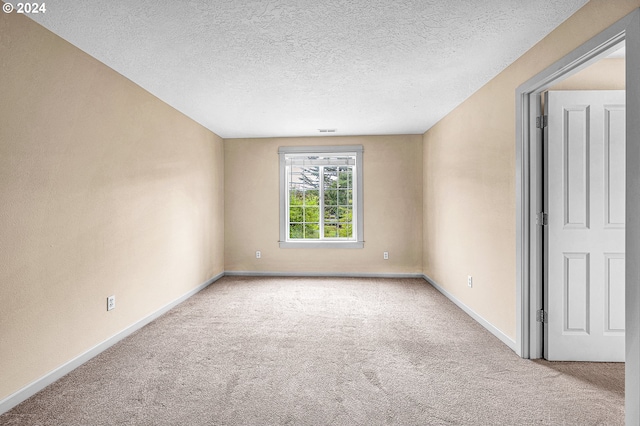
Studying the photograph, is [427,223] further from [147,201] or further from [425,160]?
[147,201]

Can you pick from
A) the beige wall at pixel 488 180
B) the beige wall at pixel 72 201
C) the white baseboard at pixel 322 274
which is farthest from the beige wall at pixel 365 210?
the beige wall at pixel 72 201

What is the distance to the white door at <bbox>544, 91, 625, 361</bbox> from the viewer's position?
2.41 m

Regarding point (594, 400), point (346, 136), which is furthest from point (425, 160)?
point (594, 400)

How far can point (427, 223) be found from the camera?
523cm

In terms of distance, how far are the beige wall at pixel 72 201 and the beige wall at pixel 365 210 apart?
5.89 feet

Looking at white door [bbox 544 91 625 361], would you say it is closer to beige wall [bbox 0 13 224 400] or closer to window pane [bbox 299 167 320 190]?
beige wall [bbox 0 13 224 400]

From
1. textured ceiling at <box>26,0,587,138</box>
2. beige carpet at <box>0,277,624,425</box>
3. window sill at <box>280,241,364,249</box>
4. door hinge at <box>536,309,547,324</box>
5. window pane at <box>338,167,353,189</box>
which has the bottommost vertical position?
beige carpet at <box>0,277,624,425</box>

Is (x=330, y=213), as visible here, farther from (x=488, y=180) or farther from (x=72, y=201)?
(x=72, y=201)

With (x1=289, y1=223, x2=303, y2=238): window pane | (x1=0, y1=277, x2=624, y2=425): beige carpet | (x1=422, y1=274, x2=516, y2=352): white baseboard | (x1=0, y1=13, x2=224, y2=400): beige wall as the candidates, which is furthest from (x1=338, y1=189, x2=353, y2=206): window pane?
(x1=0, y1=13, x2=224, y2=400): beige wall

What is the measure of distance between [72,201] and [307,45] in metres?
2.11

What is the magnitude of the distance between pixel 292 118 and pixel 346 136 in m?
1.40

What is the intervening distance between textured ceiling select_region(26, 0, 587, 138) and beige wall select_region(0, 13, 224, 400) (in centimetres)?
26

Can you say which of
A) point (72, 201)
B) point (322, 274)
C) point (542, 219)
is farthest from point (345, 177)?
point (72, 201)

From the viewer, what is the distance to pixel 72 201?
2.39 meters
